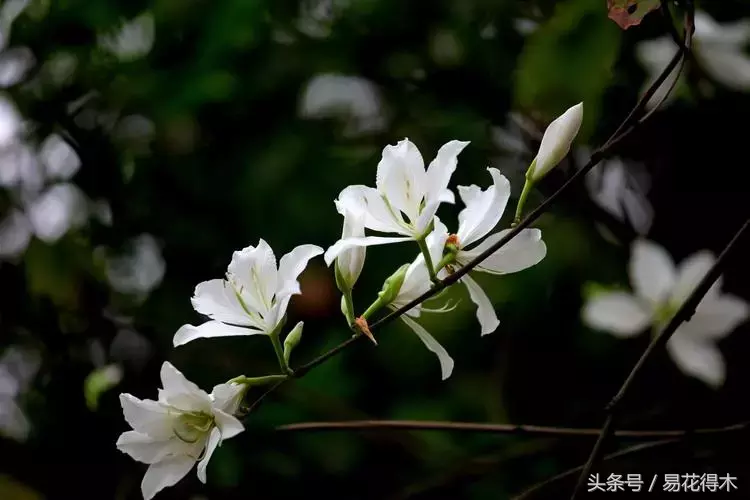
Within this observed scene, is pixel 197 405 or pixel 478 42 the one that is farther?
pixel 478 42

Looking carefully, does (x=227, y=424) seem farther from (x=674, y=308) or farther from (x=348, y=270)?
(x=674, y=308)

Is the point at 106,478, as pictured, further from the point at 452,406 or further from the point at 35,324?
the point at 452,406

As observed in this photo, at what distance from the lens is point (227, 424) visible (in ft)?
0.89

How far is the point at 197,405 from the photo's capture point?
0.28 m

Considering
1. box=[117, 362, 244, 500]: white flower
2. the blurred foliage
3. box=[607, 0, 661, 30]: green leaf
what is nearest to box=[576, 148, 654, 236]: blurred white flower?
the blurred foliage

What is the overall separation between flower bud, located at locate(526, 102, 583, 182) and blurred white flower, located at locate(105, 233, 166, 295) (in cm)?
43

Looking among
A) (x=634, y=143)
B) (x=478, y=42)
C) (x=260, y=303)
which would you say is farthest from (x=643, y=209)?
(x=260, y=303)

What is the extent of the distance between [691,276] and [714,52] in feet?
0.52

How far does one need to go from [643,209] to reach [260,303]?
1.35 feet

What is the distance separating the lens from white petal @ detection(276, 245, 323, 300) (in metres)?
0.28

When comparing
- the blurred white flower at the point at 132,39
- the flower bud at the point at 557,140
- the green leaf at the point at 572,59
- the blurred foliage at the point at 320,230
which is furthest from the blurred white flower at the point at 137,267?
the flower bud at the point at 557,140

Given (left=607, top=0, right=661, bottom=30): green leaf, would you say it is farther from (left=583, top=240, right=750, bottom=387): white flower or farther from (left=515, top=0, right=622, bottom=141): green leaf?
(left=583, top=240, right=750, bottom=387): white flower

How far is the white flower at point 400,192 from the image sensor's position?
0.28 meters

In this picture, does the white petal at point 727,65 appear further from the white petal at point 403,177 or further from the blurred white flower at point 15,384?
the blurred white flower at point 15,384
